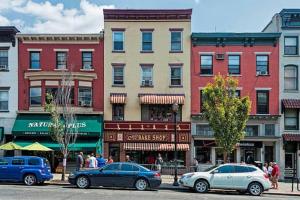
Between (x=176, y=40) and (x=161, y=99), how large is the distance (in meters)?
4.91

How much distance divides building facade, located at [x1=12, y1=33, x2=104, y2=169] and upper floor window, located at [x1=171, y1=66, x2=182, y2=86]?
5.49m

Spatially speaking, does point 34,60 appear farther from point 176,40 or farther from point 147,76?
point 176,40

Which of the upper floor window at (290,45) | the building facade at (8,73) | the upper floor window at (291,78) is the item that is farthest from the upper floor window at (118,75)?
the upper floor window at (290,45)

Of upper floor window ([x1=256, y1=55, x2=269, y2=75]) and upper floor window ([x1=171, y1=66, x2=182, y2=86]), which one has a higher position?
upper floor window ([x1=256, y1=55, x2=269, y2=75])

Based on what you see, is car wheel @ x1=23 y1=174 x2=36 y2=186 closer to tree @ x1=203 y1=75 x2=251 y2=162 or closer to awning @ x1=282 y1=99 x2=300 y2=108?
tree @ x1=203 y1=75 x2=251 y2=162

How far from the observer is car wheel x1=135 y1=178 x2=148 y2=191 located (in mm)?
22109

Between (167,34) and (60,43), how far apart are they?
8.38 meters

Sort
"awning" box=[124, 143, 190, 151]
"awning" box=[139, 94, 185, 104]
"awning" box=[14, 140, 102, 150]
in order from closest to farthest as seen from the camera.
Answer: "awning" box=[14, 140, 102, 150]
"awning" box=[124, 143, 190, 151]
"awning" box=[139, 94, 185, 104]

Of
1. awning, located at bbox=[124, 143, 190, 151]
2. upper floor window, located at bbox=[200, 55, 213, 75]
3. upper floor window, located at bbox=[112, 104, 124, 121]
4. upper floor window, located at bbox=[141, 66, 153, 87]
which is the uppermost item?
upper floor window, located at bbox=[200, 55, 213, 75]

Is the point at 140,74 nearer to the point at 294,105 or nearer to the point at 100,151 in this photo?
the point at 100,151

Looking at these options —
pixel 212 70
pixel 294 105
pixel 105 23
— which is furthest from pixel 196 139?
pixel 105 23

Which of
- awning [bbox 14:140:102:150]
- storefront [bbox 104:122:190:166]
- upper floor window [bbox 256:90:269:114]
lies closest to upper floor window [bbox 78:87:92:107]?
storefront [bbox 104:122:190:166]

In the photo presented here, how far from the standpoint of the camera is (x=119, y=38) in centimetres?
3566

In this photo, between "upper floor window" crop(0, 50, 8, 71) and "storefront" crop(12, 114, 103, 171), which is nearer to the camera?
"storefront" crop(12, 114, 103, 171)
